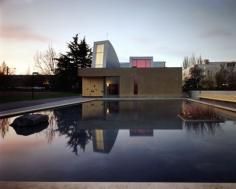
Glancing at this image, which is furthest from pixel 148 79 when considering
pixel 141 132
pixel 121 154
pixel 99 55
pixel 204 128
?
pixel 121 154

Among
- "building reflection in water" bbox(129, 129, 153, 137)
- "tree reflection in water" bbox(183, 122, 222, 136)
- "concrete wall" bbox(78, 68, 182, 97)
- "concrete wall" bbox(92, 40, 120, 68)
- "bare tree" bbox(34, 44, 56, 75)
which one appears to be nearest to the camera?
"building reflection in water" bbox(129, 129, 153, 137)

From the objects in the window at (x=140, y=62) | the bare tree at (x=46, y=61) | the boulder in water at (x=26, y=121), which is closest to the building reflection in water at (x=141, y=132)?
the boulder in water at (x=26, y=121)

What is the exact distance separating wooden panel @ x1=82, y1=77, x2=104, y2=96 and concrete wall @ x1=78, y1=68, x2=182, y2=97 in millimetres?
1287

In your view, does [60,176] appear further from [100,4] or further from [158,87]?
[158,87]

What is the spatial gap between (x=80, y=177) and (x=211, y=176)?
8.24ft

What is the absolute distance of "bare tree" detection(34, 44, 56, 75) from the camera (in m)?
54.5

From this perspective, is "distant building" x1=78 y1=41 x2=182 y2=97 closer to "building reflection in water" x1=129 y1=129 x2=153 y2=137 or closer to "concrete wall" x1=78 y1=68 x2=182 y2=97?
"concrete wall" x1=78 y1=68 x2=182 y2=97

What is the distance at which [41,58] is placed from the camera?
180 ft

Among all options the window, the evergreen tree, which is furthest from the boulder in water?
the window

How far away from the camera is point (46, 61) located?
180 ft

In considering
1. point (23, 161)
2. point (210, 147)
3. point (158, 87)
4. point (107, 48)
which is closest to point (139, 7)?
point (210, 147)

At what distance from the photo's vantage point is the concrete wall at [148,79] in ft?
119

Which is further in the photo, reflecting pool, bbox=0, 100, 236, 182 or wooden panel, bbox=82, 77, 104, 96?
wooden panel, bbox=82, 77, 104, 96

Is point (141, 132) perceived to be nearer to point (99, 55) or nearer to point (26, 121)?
point (26, 121)
